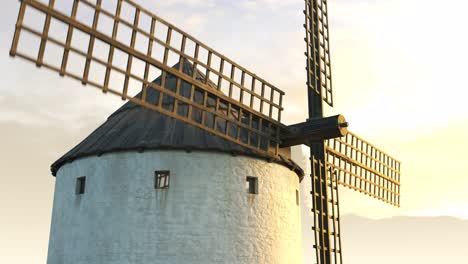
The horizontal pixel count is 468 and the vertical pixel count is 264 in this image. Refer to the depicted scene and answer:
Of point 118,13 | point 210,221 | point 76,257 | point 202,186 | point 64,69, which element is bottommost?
point 76,257

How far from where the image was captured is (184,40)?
44.9 ft

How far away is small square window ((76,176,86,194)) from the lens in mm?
16531

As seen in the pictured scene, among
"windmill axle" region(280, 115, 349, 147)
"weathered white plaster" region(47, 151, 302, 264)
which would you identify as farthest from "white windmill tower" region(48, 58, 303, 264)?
"windmill axle" region(280, 115, 349, 147)

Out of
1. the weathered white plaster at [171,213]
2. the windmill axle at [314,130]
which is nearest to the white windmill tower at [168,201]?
the weathered white plaster at [171,213]

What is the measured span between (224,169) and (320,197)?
134 inches

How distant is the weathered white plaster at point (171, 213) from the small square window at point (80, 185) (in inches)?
6.5

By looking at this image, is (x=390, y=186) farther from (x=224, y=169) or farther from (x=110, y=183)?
(x=110, y=183)

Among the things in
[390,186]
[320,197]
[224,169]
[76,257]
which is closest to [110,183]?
[76,257]

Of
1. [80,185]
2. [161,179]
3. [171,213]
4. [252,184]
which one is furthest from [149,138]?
[252,184]

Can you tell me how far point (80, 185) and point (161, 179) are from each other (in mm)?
2889

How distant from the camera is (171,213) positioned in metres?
15.1

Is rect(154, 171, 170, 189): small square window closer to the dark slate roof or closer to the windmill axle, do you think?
the dark slate roof

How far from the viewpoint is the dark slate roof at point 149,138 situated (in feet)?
52.1

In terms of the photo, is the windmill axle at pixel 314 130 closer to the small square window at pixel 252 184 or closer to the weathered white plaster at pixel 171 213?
the weathered white plaster at pixel 171 213
